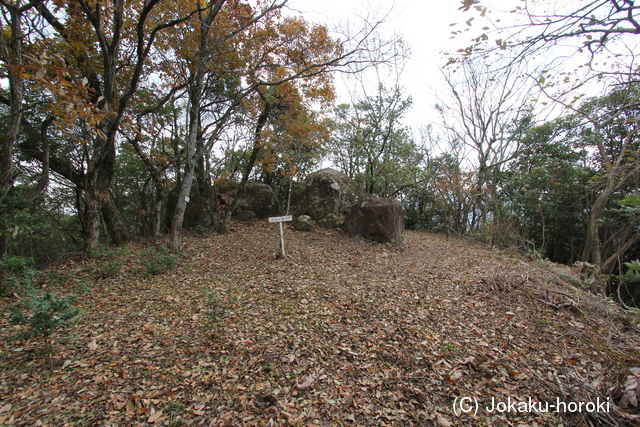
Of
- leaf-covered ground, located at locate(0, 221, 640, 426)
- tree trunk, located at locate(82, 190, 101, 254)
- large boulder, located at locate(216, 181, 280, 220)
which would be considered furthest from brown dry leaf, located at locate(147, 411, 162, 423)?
large boulder, located at locate(216, 181, 280, 220)

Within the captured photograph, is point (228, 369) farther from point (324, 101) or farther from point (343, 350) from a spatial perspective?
point (324, 101)

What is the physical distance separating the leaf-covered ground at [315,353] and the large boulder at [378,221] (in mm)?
3060

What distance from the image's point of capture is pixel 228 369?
2.75m

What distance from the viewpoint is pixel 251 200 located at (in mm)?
11875

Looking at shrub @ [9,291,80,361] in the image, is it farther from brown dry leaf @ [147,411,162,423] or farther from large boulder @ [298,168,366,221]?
large boulder @ [298,168,366,221]

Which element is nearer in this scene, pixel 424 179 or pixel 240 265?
pixel 240 265

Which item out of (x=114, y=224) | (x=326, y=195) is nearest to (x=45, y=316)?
(x=114, y=224)

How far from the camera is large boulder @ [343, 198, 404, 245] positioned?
8492 millimetres

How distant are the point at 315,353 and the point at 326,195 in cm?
815

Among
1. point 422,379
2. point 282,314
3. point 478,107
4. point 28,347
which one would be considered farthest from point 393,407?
point 478,107

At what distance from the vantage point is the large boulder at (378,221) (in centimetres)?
849

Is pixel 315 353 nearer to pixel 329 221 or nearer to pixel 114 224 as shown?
pixel 114 224

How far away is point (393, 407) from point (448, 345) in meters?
1.28

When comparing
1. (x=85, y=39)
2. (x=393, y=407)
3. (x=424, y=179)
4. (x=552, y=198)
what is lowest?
(x=393, y=407)
